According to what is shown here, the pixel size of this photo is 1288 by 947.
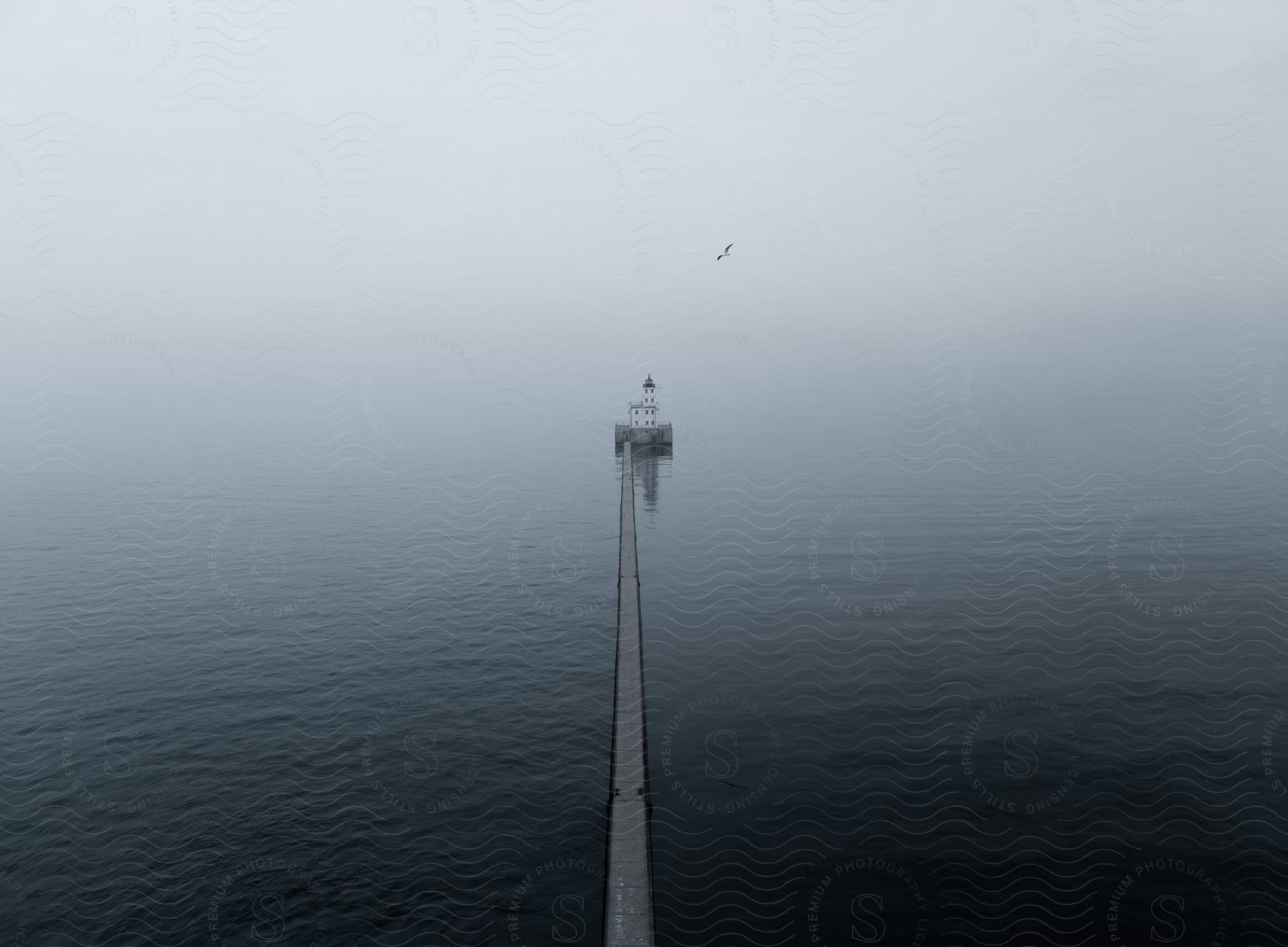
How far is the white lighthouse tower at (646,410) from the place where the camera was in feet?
419

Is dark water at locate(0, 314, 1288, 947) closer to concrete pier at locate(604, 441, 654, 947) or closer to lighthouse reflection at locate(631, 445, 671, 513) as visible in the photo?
concrete pier at locate(604, 441, 654, 947)

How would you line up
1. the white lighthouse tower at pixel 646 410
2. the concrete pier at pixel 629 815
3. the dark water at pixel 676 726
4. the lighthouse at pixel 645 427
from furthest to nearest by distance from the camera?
the white lighthouse tower at pixel 646 410, the lighthouse at pixel 645 427, the dark water at pixel 676 726, the concrete pier at pixel 629 815

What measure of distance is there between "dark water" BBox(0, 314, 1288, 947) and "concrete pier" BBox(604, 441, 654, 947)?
113 cm

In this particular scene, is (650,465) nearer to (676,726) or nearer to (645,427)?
(645,427)

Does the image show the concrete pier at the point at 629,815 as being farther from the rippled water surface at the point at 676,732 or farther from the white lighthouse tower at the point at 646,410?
the white lighthouse tower at the point at 646,410

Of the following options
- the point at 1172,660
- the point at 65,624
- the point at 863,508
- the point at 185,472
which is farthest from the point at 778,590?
the point at 185,472

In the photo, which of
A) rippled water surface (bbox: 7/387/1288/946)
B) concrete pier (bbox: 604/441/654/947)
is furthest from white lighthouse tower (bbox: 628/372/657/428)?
concrete pier (bbox: 604/441/654/947)

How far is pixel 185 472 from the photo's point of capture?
10444 centimetres

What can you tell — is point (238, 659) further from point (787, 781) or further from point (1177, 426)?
point (1177, 426)

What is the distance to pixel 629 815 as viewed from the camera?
91.9ft

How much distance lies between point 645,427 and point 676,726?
91286mm

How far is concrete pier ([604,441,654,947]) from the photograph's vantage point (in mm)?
22562

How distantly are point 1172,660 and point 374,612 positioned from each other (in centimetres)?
5034

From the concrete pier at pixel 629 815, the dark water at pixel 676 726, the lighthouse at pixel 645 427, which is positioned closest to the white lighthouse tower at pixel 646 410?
the lighthouse at pixel 645 427
